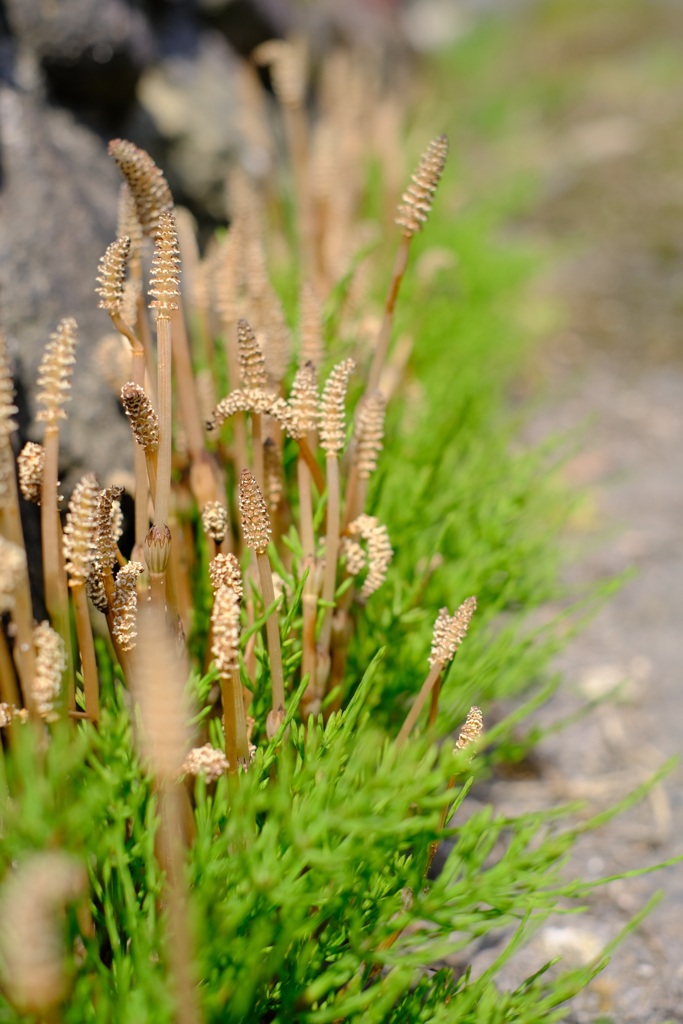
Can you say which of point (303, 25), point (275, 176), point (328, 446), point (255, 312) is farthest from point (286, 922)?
point (303, 25)

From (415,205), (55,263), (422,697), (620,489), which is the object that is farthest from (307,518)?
(620,489)

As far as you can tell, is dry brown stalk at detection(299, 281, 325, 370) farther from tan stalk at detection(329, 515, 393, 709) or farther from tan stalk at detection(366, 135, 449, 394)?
tan stalk at detection(329, 515, 393, 709)

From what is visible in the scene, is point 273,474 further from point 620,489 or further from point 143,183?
point 620,489

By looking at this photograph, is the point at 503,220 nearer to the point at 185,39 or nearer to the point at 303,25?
the point at 303,25

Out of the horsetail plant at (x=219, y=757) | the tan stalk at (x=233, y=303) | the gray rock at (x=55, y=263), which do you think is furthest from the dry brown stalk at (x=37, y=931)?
the gray rock at (x=55, y=263)

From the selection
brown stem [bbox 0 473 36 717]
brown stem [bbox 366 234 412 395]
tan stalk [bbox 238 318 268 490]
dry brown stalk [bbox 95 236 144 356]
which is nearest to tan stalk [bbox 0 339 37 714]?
brown stem [bbox 0 473 36 717]
